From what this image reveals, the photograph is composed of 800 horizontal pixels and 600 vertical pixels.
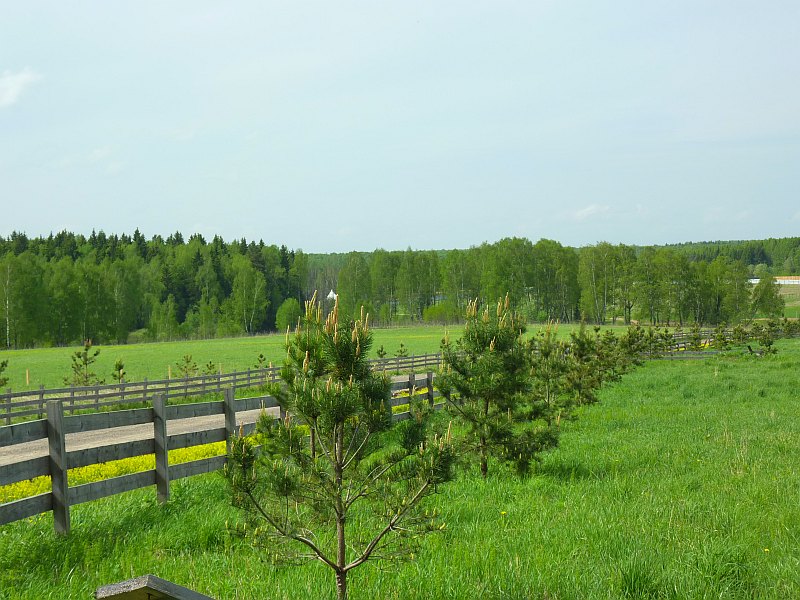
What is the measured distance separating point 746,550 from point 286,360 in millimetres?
4176

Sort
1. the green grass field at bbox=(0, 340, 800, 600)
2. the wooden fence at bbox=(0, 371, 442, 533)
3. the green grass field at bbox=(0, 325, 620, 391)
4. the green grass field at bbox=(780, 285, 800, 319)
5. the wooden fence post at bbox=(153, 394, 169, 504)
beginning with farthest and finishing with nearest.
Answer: the green grass field at bbox=(780, 285, 800, 319) < the green grass field at bbox=(0, 325, 620, 391) < the wooden fence post at bbox=(153, 394, 169, 504) < the wooden fence at bbox=(0, 371, 442, 533) < the green grass field at bbox=(0, 340, 800, 600)

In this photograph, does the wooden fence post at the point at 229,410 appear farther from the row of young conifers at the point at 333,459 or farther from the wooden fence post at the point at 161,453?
the row of young conifers at the point at 333,459

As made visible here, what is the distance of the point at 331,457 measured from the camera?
5020 mm

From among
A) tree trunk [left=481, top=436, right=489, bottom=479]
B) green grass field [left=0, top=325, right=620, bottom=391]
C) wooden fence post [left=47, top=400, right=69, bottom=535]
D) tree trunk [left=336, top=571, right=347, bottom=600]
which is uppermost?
wooden fence post [left=47, top=400, right=69, bottom=535]

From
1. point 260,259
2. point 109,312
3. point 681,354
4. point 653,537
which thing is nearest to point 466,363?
point 653,537

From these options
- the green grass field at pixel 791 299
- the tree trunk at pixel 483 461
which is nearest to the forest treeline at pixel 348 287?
the green grass field at pixel 791 299

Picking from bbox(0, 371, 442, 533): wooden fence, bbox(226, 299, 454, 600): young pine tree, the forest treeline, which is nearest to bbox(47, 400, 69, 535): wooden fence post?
bbox(0, 371, 442, 533): wooden fence

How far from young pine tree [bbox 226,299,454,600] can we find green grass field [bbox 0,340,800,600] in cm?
56

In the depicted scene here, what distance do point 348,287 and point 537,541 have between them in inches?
3855

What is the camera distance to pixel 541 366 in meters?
14.4

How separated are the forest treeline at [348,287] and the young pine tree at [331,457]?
242ft

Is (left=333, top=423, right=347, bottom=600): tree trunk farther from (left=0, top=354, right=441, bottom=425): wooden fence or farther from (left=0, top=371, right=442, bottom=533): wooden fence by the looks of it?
(left=0, top=354, right=441, bottom=425): wooden fence

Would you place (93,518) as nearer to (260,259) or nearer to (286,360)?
(286,360)

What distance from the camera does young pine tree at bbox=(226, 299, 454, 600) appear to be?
4617 mm
